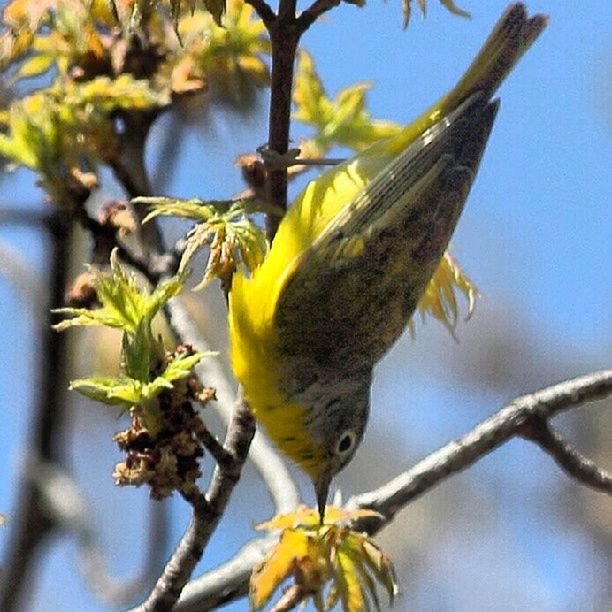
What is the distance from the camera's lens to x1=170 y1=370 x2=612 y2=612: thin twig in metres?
2.54

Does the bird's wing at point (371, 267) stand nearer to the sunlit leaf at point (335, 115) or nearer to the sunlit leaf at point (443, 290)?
the sunlit leaf at point (443, 290)

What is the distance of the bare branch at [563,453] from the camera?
103 inches

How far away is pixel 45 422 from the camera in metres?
3.75

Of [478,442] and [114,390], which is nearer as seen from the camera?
[114,390]

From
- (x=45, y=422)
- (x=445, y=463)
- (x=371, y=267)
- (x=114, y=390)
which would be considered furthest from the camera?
(x=45, y=422)

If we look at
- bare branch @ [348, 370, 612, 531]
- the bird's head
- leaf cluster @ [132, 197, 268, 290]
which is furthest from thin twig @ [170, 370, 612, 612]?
leaf cluster @ [132, 197, 268, 290]

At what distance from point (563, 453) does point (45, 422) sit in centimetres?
175

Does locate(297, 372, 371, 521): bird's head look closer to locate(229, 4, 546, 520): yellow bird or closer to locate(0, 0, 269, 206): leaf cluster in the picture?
locate(229, 4, 546, 520): yellow bird

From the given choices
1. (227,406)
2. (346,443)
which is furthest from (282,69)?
(227,406)

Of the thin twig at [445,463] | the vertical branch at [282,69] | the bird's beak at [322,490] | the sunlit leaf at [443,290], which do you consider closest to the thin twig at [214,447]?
the bird's beak at [322,490]

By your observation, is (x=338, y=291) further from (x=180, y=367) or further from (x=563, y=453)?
(x=180, y=367)

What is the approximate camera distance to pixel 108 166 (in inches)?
126

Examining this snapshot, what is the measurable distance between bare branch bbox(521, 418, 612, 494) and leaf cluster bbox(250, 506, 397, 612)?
1.62ft

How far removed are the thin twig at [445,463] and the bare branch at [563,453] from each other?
0.03 meters
